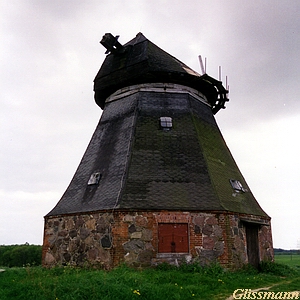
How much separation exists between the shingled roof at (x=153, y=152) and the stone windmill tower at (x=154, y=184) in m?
0.04

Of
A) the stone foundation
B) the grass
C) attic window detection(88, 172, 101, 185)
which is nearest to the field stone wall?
the stone foundation

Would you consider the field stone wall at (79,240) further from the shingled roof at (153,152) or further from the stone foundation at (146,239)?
the shingled roof at (153,152)

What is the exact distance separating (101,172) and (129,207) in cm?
261

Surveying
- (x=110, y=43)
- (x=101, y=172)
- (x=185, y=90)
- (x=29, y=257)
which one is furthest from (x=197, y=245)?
(x=29, y=257)

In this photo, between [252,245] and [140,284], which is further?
[252,245]

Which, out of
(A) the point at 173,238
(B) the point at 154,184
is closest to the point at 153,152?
(B) the point at 154,184

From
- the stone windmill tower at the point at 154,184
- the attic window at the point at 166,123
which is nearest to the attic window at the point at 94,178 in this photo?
the stone windmill tower at the point at 154,184

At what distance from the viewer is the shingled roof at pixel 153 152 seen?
1203 cm

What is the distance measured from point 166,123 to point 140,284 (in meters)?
7.34

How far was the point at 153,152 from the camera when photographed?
43.5 ft

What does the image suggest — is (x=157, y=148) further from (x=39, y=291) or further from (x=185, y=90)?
(x=39, y=291)

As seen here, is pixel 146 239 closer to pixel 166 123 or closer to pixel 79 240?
pixel 79 240

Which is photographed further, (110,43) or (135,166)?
(110,43)

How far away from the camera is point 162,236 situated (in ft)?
37.0
